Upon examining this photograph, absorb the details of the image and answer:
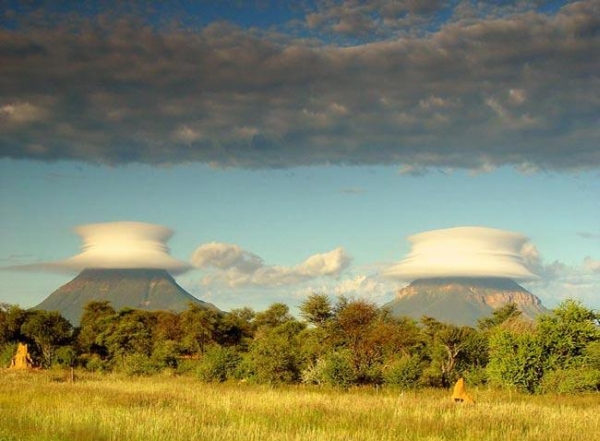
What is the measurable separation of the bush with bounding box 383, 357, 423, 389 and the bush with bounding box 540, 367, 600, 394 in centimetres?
738

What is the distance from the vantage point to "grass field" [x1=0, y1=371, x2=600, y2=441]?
66.7 ft

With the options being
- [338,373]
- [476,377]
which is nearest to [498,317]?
[476,377]

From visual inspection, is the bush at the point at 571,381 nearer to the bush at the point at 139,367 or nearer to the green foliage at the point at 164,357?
the bush at the point at 139,367

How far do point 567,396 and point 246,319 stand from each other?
265 feet

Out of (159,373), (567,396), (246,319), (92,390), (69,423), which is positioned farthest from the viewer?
(246,319)

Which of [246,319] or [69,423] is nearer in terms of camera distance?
[69,423]

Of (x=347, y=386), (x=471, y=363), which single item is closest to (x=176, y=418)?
(x=347, y=386)

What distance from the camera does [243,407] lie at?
27828 mm

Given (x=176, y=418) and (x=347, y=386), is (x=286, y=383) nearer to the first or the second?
(x=347, y=386)

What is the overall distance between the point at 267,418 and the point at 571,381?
22.3 m

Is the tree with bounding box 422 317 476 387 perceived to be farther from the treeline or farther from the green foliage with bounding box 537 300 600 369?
the green foliage with bounding box 537 300 600 369

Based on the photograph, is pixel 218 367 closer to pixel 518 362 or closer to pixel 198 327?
pixel 518 362

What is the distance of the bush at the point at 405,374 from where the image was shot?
141 feet

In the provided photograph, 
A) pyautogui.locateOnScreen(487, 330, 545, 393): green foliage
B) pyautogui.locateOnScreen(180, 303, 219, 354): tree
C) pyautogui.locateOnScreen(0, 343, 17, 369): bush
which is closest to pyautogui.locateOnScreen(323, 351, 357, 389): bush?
pyautogui.locateOnScreen(487, 330, 545, 393): green foliage
